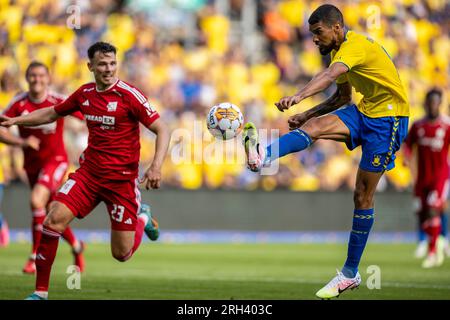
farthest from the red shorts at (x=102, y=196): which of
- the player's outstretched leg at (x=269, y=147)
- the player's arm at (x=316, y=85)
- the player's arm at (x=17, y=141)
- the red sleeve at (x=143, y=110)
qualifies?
the player's arm at (x=316, y=85)

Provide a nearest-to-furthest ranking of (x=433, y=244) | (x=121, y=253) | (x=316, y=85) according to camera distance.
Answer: (x=316, y=85) < (x=121, y=253) < (x=433, y=244)

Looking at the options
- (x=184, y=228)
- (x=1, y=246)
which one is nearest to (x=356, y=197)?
(x=1, y=246)

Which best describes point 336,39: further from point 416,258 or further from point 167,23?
point 167,23

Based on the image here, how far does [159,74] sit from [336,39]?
14.4 metres

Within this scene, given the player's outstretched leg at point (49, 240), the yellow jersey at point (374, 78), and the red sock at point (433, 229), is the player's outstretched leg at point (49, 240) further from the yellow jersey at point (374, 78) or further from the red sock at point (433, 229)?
the red sock at point (433, 229)

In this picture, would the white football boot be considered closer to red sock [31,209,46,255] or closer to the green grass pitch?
the green grass pitch

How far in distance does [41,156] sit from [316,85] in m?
5.49

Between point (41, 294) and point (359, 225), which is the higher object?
point (359, 225)

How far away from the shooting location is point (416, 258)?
56.5 feet

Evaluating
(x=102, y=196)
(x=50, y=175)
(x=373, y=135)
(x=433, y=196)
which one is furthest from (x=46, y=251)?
(x=433, y=196)

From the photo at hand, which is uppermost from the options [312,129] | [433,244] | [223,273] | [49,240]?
[312,129]

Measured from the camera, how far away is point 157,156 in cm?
922

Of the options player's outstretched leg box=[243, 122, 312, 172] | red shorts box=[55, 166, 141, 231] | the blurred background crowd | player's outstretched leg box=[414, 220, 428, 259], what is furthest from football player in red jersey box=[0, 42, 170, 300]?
the blurred background crowd

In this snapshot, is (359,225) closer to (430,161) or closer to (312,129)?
(312,129)
